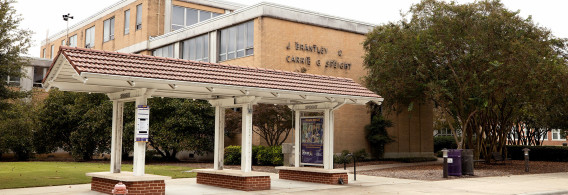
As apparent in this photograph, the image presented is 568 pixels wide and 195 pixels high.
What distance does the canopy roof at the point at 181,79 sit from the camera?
37.3 ft

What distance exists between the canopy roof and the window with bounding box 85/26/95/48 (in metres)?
35.2

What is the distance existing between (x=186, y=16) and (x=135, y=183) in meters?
31.1

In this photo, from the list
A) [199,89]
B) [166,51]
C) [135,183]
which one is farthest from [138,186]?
[166,51]

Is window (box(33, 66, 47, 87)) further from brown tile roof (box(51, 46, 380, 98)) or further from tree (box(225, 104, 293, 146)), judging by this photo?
brown tile roof (box(51, 46, 380, 98))

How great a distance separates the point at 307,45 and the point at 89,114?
13.0 m

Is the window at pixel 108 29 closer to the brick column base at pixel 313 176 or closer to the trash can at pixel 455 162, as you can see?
the brick column base at pixel 313 176

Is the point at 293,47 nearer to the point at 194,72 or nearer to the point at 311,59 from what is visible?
the point at 311,59

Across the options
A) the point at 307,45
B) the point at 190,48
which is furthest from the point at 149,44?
the point at 307,45

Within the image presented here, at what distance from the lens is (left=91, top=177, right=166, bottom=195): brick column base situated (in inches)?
468

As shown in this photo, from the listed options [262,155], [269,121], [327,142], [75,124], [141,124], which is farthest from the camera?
[75,124]

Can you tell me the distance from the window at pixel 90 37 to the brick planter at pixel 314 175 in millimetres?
34604

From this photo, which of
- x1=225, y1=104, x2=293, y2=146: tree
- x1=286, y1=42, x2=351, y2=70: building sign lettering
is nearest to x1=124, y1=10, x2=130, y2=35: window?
x1=286, y1=42, x2=351, y2=70: building sign lettering

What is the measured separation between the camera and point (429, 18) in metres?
24.3

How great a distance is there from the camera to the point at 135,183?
470 inches
